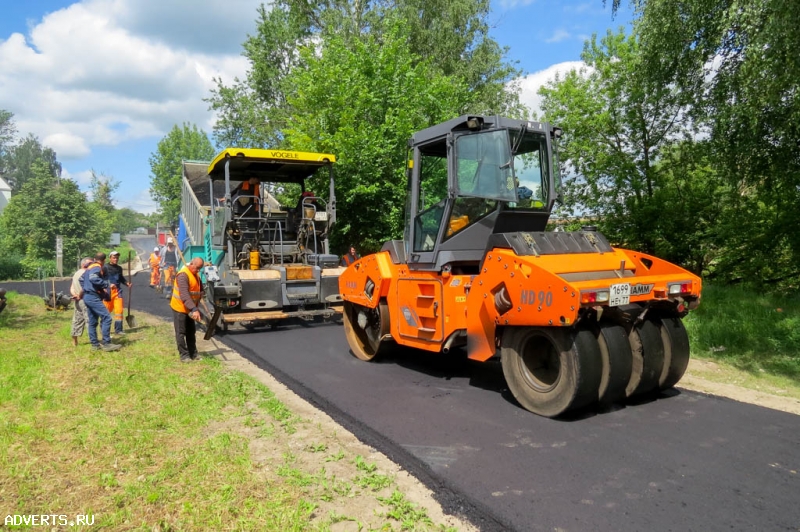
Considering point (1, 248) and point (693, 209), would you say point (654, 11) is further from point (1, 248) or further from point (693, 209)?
point (1, 248)

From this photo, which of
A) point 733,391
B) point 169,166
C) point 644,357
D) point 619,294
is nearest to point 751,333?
point 733,391

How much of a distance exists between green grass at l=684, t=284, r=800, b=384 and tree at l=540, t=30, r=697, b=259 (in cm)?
256

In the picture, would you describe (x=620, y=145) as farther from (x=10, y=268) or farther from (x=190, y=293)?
(x=10, y=268)

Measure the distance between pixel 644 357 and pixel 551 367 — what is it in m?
0.77

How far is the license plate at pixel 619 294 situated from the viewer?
14.0 feet

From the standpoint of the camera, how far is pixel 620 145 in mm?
11922

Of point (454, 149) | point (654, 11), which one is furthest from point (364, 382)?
point (654, 11)

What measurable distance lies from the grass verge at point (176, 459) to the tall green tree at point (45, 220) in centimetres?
2847

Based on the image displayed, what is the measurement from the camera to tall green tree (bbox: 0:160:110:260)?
99.6 feet

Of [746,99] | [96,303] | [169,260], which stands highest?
[746,99]

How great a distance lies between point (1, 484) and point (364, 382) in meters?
3.23

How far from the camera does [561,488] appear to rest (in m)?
3.34

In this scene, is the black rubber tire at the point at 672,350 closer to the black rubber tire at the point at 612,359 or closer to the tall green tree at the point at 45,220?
the black rubber tire at the point at 612,359

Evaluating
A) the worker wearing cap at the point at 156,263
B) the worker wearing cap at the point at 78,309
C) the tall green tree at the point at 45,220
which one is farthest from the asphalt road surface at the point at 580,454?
the tall green tree at the point at 45,220
